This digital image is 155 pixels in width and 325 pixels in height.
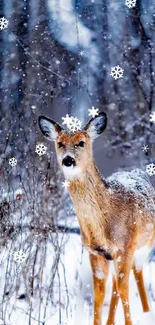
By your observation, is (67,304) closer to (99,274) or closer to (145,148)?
(99,274)

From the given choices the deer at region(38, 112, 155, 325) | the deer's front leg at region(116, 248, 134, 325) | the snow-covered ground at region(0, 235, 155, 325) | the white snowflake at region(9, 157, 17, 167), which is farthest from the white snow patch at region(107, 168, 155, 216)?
the white snowflake at region(9, 157, 17, 167)

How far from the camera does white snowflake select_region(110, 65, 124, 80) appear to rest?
139 inches

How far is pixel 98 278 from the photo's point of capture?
79.0 inches

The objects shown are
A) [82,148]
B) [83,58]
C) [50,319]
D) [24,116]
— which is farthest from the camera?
[83,58]

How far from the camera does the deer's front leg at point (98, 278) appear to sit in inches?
78.1

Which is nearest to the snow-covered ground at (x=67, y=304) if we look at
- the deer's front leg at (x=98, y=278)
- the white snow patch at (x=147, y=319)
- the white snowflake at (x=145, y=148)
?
the white snow patch at (x=147, y=319)

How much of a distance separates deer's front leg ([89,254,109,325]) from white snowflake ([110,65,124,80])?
175 centimetres

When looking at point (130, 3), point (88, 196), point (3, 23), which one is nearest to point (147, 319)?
point (88, 196)

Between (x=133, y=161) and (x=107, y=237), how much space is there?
1.79m

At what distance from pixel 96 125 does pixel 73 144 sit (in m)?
0.14

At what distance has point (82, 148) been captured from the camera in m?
1.92

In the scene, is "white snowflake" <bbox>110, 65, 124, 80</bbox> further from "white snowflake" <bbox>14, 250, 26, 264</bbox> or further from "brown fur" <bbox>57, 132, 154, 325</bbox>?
"brown fur" <bbox>57, 132, 154, 325</bbox>

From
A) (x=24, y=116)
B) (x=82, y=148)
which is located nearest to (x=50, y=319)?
(x=82, y=148)

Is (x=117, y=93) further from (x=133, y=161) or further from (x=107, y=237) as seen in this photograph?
(x=107, y=237)
